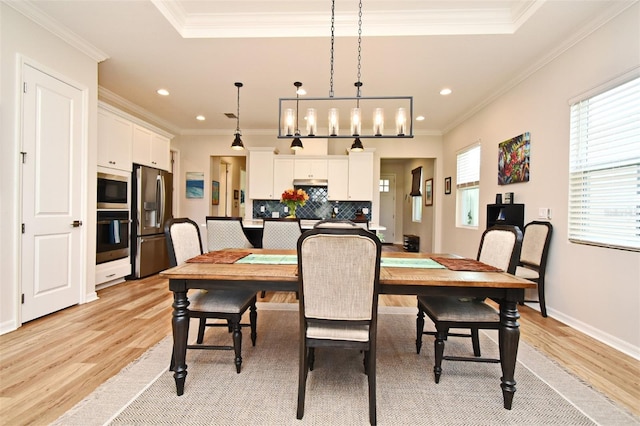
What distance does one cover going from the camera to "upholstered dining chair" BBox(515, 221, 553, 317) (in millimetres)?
2811

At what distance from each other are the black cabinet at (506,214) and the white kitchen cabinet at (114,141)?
516 centimetres

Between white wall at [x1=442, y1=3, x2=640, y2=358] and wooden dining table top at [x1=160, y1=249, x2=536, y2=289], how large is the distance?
1436mm

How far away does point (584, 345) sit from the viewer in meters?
2.21

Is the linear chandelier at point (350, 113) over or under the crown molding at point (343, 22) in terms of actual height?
under

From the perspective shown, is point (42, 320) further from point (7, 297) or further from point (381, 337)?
point (381, 337)

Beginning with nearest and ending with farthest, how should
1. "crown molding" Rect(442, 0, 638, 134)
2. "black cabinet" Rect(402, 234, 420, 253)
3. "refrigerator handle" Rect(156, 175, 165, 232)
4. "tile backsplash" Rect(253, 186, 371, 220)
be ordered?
"crown molding" Rect(442, 0, 638, 134) < "refrigerator handle" Rect(156, 175, 165, 232) < "tile backsplash" Rect(253, 186, 371, 220) < "black cabinet" Rect(402, 234, 420, 253)

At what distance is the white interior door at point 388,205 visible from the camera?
8.88m

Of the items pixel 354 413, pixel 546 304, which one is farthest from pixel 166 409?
pixel 546 304

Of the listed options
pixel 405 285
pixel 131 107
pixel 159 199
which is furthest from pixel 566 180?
pixel 131 107

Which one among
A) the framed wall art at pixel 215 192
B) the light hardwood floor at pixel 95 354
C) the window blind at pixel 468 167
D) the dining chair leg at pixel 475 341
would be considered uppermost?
the window blind at pixel 468 167

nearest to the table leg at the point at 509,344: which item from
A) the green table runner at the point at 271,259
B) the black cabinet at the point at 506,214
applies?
the green table runner at the point at 271,259

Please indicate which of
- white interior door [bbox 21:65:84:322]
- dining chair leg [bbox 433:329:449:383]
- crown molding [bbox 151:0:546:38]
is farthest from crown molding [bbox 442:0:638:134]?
white interior door [bbox 21:65:84:322]

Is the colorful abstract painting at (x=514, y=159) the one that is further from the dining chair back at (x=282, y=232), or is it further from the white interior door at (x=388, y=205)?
the white interior door at (x=388, y=205)

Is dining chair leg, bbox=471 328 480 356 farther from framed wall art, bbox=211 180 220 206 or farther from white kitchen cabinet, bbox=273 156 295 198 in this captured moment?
framed wall art, bbox=211 180 220 206
